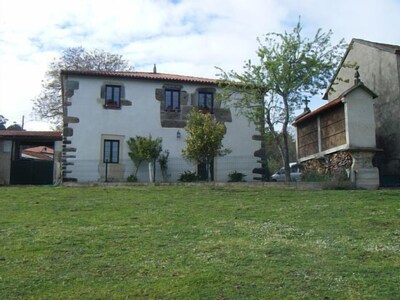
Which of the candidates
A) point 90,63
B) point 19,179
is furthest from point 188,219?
point 90,63

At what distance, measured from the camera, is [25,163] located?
957 inches

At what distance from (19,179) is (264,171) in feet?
39.6

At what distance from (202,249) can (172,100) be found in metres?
16.4

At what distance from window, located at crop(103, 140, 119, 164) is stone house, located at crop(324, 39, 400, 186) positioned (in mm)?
10144

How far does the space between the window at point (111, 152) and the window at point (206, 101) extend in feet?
15.1

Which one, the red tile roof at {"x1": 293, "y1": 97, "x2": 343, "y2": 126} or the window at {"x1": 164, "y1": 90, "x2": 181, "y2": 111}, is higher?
the window at {"x1": 164, "y1": 90, "x2": 181, "y2": 111}

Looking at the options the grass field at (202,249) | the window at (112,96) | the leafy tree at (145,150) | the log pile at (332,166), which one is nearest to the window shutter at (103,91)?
the window at (112,96)

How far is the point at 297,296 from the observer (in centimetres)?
570

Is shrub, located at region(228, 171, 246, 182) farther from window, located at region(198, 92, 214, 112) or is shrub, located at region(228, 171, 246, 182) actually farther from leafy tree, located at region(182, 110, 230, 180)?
window, located at region(198, 92, 214, 112)

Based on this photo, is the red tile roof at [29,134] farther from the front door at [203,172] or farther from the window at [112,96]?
the front door at [203,172]

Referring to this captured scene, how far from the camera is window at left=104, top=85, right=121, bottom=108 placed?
22.8 meters

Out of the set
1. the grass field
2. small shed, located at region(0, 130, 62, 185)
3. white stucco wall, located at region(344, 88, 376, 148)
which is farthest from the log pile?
small shed, located at region(0, 130, 62, 185)

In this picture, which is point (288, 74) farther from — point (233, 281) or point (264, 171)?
point (233, 281)

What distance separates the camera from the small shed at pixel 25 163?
23.6m
